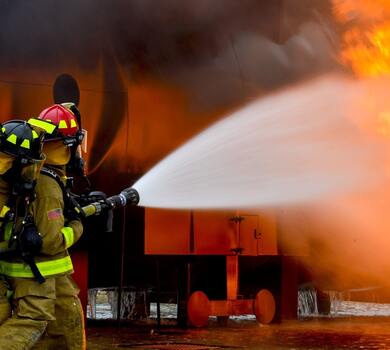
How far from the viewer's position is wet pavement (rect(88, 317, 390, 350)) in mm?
7504

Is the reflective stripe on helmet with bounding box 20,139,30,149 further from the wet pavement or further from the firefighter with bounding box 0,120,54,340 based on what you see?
the wet pavement

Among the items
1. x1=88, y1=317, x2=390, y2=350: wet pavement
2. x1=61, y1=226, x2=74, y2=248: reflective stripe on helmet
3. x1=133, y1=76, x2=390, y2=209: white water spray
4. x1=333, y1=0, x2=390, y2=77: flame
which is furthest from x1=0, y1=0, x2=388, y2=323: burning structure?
x1=61, y1=226, x2=74, y2=248: reflective stripe on helmet

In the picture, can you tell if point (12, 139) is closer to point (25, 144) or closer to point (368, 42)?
point (25, 144)

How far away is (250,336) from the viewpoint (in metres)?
8.26

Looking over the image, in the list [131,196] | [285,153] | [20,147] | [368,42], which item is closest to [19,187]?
[20,147]

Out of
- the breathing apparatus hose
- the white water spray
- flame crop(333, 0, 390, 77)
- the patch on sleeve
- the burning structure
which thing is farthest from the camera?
flame crop(333, 0, 390, 77)

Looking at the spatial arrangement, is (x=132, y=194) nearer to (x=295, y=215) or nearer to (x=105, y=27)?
(x=105, y=27)

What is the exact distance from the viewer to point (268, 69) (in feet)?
31.4

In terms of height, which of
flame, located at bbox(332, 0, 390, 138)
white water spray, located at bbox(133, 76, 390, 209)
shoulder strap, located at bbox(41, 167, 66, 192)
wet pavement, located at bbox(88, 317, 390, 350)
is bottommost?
wet pavement, located at bbox(88, 317, 390, 350)

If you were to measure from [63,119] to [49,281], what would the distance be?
0.95m

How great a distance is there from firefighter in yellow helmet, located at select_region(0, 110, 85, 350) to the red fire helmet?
0.06 m

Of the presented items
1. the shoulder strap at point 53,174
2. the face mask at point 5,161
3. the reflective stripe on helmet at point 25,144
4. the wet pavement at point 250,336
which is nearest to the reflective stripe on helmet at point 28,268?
the shoulder strap at point 53,174

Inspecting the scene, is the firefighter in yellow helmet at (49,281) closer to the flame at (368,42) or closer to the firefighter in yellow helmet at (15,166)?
the firefighter in yellow helmet at (15,166)

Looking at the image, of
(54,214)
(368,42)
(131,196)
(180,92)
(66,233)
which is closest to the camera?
(54,214)
